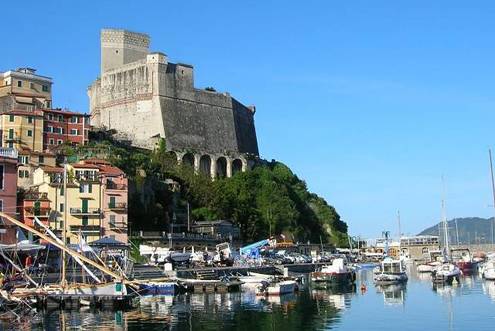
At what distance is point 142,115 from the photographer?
10194 cm

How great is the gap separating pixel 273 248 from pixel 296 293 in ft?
116

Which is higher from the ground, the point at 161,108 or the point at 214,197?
the point at 161,108

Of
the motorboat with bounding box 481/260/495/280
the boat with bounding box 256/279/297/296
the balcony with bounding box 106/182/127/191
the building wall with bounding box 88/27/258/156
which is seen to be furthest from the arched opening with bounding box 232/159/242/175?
the boat with bounding box 256/279/297/296

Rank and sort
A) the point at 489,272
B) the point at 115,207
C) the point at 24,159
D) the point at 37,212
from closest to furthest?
the point at 37,212
the point at 115,207
the point at 24,159
the point at 489,272

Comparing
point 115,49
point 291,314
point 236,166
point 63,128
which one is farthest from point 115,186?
point 115,49

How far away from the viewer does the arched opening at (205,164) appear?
99812 millimetres

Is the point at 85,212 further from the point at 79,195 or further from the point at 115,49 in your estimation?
the point at 115,49

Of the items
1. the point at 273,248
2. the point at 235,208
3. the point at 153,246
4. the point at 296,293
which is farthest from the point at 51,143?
the point at 296,293

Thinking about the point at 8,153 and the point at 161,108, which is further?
the point at 161,108

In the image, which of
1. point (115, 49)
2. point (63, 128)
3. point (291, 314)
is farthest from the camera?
point (115, 49)

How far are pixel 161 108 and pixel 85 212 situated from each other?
34.1m

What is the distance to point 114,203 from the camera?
70.7 meters

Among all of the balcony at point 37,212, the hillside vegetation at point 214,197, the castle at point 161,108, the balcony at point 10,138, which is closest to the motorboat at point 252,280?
the hillside vegetation at point 214,197

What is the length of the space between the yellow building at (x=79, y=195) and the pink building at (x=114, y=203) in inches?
20.8
